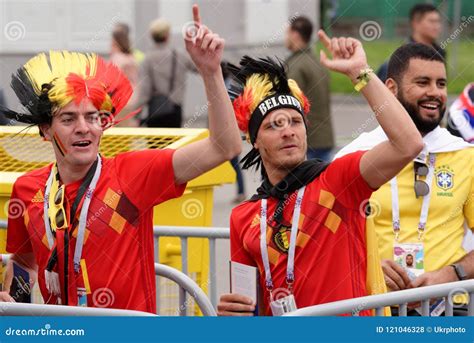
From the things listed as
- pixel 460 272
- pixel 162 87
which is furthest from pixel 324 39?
pixel 162 87

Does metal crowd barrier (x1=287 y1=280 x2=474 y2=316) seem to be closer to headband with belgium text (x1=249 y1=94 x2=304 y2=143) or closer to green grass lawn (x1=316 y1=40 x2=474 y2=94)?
headband with belgium text (x1=249 y1=94 x2=304 y2=143)

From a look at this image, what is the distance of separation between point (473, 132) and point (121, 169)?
3532 mm

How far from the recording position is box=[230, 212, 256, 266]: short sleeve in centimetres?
524

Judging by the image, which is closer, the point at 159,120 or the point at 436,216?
the point at 436,216

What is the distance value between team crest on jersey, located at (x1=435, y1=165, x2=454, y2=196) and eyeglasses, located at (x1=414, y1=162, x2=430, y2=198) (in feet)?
0.19

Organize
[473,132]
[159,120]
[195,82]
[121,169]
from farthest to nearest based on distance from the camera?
[195,82] < [159,120] < [473,132] < [121,169]

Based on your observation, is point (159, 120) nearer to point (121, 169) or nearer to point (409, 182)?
point (409, 182)

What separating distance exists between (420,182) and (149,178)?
1.59 meters

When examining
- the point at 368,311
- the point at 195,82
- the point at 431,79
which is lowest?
the point at 368,311

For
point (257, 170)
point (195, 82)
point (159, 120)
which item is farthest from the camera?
point (195, 82)

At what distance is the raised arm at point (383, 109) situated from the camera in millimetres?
4652

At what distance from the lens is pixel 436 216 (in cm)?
588

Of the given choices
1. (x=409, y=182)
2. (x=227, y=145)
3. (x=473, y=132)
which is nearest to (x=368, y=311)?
(x=227, y=145)

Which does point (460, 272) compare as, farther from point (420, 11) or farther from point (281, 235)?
point (420, 11)
